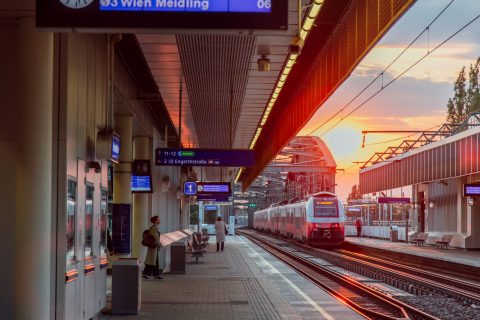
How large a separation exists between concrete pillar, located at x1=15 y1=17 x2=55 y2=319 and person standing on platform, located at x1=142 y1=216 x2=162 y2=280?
8621 millimetres

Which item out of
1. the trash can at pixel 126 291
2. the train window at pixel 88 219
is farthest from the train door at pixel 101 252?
the train window at pixel 88 219

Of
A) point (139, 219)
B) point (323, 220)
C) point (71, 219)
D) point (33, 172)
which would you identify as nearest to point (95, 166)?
point (71, 219)

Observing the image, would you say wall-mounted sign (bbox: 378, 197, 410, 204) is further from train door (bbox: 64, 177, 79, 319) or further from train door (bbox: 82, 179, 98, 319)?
train door (bbox: 64, 177, 79, 319)

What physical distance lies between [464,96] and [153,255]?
2282 inches

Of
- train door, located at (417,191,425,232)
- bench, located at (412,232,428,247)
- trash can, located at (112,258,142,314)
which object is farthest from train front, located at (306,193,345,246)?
trash can, located at (112,258,142,314)

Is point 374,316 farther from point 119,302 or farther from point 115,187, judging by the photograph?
point 115,187

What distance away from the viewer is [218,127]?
74.1ft

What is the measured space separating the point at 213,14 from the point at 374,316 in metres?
9.18

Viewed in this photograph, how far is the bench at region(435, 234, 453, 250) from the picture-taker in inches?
1375

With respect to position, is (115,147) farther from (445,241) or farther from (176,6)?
(445,241)

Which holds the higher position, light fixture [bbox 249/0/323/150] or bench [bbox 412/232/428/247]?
light fixture [bbox 249/0/323/150]

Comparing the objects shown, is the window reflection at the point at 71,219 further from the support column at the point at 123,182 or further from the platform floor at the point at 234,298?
the support column at the point at 123,182

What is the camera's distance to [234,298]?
13688 mm

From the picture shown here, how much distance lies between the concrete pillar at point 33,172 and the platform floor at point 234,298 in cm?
338
